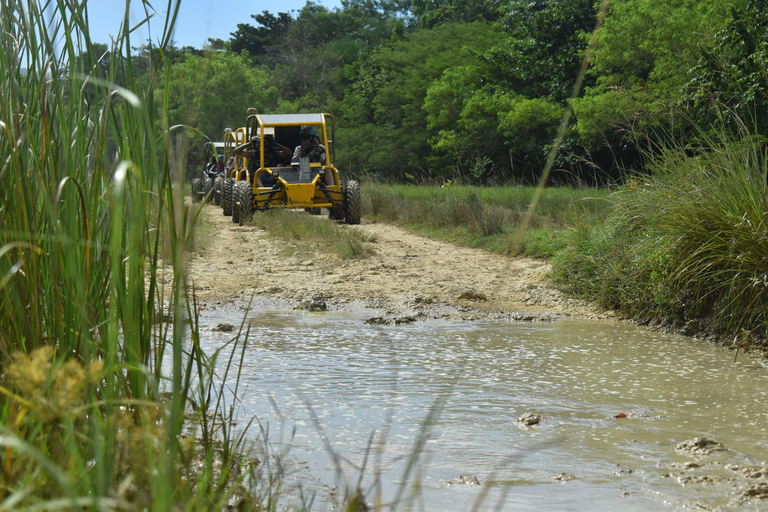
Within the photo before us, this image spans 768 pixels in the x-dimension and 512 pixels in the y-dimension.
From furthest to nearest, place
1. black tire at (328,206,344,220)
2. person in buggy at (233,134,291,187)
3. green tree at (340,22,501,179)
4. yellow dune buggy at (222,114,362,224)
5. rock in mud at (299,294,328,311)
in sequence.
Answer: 1. green tree at (340,22,501,179)
2. black tire at (328,206,344,220)
3. person in buggy at (233,134,291,187)
4. yellow dune buggy at (222,114,362,224)
5. rock in mud at (299,294,328,311)

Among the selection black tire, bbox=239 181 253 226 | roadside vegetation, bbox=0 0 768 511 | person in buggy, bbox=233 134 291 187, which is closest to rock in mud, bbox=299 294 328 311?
roadside vegetation, bbox=0 0 768 511

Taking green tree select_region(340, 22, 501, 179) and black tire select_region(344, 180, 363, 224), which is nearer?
black tire select_region(344, 180, 363, 224)

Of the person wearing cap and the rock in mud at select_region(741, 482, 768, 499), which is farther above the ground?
the person wearing cap

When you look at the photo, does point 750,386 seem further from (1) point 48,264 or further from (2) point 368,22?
(2) point 368,22

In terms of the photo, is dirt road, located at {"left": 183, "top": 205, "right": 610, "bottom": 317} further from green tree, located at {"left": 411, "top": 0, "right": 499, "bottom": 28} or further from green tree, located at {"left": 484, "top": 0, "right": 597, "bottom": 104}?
green tree, located at {"left": 411, "top": 0, "right": 499, "bottom": 28}

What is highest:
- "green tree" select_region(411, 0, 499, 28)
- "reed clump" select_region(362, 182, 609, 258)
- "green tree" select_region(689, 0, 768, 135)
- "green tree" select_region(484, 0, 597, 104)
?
"green tree" select_region(411, 0, 499, 28)

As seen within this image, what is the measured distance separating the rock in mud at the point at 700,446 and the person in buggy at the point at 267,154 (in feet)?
40.8

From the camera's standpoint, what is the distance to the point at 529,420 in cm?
309

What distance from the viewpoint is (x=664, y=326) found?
5230mm

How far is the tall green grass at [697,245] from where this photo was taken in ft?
14.7

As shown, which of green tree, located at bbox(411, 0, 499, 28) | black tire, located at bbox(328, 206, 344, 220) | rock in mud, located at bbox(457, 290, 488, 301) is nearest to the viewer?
rock in mud, located at bbox(457, 290, 488, 301)

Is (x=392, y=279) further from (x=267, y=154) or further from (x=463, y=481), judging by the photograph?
(x=267, y=154)

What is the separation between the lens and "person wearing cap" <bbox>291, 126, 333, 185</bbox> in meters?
14.5

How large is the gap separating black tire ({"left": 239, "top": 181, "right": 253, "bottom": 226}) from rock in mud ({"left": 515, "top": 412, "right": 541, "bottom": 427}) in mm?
10919
